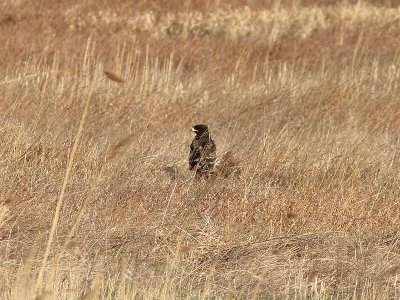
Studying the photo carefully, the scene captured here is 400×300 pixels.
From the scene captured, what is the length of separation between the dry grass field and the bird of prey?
151mm

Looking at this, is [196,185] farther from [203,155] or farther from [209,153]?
[209,153]

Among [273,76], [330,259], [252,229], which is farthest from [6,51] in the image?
[330,259]

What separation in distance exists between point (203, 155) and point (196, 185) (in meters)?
0.43

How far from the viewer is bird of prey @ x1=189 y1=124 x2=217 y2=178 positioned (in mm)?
6871

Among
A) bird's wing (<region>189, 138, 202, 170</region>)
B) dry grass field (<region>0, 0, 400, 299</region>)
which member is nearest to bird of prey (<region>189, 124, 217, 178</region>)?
bird's wing (<region>189, 138, 202, 170</region>)

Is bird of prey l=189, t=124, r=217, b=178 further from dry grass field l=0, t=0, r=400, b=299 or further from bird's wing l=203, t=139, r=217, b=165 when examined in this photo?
dry grass field l=0, t=0, r=400, b=299

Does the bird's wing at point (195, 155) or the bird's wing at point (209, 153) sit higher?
the bird's wing at point (209, 153)

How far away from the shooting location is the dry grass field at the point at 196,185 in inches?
198

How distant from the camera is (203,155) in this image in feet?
23.1

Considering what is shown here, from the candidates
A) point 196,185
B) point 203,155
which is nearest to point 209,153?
point 203,155

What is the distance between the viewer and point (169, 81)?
11117 millimetres

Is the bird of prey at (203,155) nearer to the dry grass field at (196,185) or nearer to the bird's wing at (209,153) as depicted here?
the bird's wing at (209,153)

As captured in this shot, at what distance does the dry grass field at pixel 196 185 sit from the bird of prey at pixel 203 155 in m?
0.15

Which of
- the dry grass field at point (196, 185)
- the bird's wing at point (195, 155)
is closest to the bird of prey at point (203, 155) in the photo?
the bird's wing at point (195, 155)
